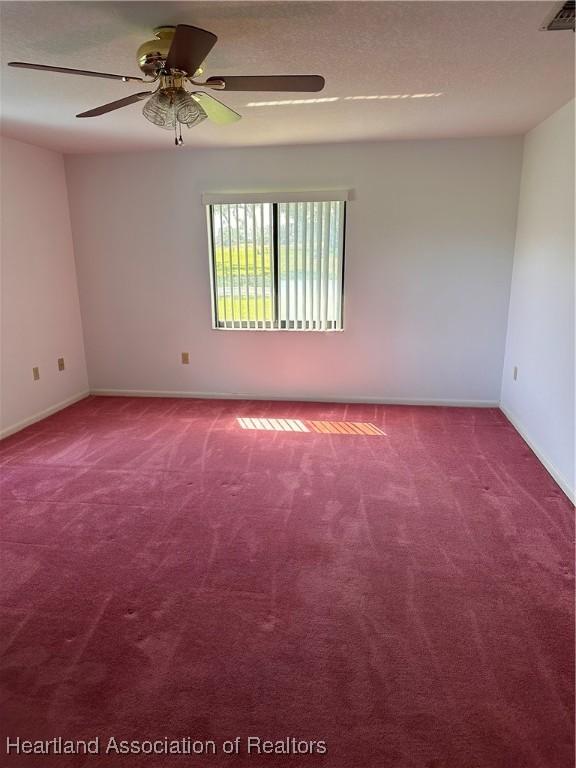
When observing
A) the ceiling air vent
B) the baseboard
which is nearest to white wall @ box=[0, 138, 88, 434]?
the baseboard

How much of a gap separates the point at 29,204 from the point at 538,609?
14.9 ft

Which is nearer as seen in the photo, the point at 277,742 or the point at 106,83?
the point at 277,742

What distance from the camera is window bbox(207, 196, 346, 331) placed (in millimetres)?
4211

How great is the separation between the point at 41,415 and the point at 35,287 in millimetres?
1140

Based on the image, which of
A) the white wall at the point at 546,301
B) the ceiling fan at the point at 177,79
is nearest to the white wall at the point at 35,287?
the ceiling fan at the point at 177,79

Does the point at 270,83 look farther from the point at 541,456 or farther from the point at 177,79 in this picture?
the point at 541,456

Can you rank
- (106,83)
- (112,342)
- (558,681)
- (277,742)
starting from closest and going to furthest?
(277,742)
(558,681)
(106,83)
(112,342)

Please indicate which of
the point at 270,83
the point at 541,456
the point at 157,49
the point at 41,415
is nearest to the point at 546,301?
the point at 541,456

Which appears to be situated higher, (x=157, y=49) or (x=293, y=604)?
(x=157, y=49)

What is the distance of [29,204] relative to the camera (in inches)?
157

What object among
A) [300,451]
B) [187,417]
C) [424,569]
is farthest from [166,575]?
[187,417]

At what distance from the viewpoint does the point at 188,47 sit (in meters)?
1.68

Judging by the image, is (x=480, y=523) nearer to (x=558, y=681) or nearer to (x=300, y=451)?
(x=558, y=681)

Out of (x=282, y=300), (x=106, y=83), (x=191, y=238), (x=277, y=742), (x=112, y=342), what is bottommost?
(x=277, y=742)
